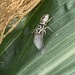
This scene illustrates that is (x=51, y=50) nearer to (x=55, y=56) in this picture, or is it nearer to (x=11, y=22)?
(x=55, y=56)

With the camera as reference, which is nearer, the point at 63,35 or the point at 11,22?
the point at 63,35

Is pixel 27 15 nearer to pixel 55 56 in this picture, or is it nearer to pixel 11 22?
pixel 11 22

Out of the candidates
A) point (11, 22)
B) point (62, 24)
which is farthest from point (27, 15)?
point (62, 24)

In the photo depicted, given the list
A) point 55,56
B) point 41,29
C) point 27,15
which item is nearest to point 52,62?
point 55,56

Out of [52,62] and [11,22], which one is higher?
[11,22]
